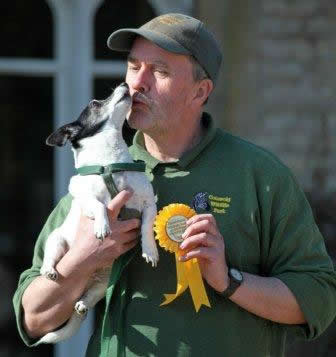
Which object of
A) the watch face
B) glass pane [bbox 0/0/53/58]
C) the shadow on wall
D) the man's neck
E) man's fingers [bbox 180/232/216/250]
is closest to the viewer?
man's fingers [bbox 180/232/216/250]

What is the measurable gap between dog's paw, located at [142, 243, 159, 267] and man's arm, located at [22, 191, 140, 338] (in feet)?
0.22

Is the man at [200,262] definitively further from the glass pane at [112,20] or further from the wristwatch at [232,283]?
the glass pane at [112,20]

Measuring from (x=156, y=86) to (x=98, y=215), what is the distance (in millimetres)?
485

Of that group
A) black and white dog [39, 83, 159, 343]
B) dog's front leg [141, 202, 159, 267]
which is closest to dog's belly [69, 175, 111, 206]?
black and white dog [39, 83, 159, 343]

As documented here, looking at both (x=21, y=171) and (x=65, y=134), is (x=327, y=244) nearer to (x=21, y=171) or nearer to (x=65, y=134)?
(x=21, y=171)

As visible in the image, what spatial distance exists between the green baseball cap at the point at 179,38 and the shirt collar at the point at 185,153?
0.52ft

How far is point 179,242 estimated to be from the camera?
3510mm

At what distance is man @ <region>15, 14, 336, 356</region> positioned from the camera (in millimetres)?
3633

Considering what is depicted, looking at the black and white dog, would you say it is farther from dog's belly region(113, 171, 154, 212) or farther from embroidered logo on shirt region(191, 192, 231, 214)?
embroidered logo on shirt region(191, 192, 231, 214)

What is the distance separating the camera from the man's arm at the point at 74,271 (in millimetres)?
3572

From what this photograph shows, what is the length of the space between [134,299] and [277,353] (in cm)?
52

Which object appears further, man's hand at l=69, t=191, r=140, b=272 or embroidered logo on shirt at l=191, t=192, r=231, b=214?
embroidered logo on shirt at l=191, t=192, r=231, b=214

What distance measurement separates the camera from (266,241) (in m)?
3.73

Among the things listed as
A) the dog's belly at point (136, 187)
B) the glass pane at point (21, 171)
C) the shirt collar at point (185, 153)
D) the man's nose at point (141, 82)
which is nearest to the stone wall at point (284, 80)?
the glass pane at point (21, 171)
